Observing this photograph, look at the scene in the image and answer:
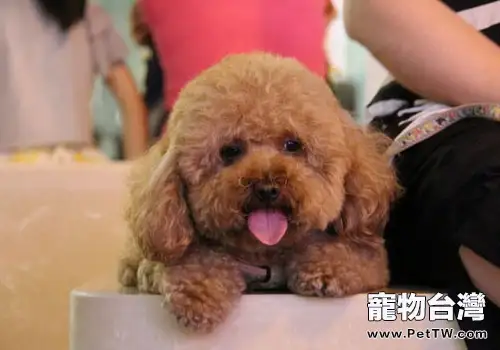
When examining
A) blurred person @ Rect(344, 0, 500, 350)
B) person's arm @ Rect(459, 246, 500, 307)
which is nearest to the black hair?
blurred person @ Rect(344, 0, 500, 350)

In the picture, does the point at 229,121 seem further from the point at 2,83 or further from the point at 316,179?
the point at 2,83

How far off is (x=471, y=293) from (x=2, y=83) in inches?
50.4

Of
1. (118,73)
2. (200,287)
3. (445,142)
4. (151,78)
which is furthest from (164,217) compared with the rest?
(118,73)

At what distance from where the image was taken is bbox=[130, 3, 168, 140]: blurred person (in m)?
1.84

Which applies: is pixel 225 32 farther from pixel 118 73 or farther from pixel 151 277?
pixel 151 277

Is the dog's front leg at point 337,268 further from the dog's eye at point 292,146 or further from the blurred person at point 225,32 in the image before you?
the blurred person at point 225,32

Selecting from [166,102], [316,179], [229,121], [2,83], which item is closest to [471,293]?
[316,179]

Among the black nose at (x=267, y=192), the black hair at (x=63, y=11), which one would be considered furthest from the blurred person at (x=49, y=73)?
the black nose at (x=267, y=192)

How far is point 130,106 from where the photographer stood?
79.6 inches

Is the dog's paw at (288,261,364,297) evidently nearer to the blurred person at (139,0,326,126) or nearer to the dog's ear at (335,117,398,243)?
the dog's ear at (335,117,398,243)

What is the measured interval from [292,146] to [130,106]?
3.87ft

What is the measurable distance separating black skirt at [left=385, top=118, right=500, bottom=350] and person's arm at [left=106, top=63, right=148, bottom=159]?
109 centimetres

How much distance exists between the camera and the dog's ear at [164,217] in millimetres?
878

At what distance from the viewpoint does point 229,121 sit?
875mm
